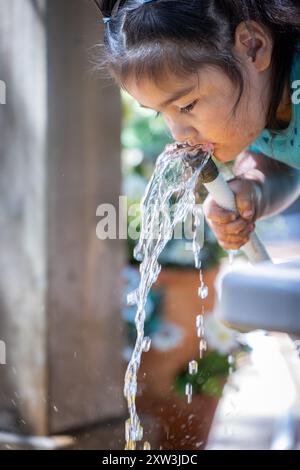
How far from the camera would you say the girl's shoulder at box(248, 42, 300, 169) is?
1244 mm

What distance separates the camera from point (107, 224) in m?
1.86

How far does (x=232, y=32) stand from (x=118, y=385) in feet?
2.85

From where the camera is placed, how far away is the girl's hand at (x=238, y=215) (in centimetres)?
133

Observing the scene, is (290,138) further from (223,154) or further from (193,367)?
(193,367)

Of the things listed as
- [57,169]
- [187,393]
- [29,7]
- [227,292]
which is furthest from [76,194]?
[227,292]

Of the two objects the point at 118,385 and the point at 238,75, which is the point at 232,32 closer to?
the point at 238,75

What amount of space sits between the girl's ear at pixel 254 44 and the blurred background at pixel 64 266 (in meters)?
0.54

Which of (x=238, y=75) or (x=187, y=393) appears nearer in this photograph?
(x=238, y=75)

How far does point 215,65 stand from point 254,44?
0.06m

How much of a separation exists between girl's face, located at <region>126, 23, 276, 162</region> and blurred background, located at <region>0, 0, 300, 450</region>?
0.50 meters

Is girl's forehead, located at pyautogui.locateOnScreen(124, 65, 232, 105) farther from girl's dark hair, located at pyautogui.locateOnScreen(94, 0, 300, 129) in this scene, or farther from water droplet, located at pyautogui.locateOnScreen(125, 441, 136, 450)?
water droplet, located at pyautogui.locateOnScreen(125, 441, 136, 450)

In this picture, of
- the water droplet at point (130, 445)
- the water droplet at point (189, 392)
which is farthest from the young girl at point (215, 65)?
the water droplet at point (189, 392)

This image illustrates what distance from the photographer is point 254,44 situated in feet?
3.91

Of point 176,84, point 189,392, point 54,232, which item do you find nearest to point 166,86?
point 176,84
